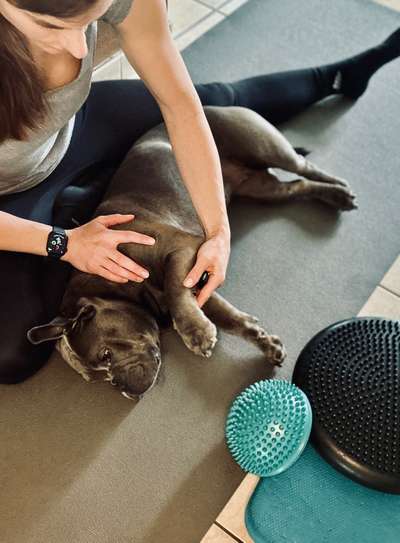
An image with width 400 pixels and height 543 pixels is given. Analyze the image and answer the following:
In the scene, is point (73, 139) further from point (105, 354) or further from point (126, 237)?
point (105, 354)

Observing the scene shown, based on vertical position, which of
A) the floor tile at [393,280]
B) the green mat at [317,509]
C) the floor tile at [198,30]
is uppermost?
the floor tile at [198,30]

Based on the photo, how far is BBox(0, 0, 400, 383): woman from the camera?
1106 millimetres

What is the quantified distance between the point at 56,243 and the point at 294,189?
0.83m

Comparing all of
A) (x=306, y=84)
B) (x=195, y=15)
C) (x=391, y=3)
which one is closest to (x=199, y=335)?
(x=306, y=84)

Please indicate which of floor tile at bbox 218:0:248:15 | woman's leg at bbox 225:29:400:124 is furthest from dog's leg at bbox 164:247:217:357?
floor tile at bbox 218:0:248:15

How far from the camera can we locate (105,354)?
4.46ft

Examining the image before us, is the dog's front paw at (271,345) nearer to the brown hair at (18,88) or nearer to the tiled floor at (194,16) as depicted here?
the brown hair at (18,88)

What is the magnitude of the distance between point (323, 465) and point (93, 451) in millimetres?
583

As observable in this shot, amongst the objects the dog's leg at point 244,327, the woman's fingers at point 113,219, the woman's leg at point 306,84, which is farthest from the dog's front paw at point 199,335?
the woman's leg at point 306,84

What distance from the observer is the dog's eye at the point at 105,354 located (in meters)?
1.35

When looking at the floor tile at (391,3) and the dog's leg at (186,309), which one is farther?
the floor tile at (391,3)

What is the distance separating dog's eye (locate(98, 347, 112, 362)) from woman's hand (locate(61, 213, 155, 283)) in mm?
169

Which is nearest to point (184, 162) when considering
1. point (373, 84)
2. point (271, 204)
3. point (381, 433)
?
point (271, 204)

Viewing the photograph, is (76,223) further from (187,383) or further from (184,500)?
(184,500)
